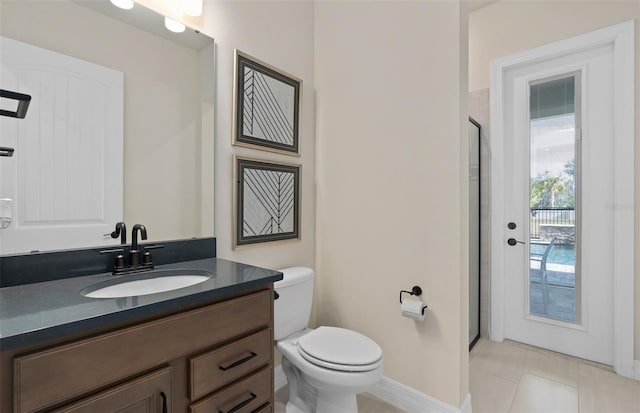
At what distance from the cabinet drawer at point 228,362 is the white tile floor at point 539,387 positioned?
2.83 ft

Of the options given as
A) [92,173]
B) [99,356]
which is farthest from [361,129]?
[99,356]

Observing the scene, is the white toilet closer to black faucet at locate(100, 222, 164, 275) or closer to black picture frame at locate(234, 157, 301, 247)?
black picture frame at locate(234, 157, 301, 247)

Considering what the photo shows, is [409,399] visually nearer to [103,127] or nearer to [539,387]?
[539,387]

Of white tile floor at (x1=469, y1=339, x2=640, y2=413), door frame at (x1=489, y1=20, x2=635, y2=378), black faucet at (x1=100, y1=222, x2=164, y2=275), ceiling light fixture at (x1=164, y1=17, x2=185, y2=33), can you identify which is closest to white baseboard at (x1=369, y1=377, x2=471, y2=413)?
white tile floor at (x1=469, y1=339, x2=640, y2=413)

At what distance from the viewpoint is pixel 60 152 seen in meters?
1.09

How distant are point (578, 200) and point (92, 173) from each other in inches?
116

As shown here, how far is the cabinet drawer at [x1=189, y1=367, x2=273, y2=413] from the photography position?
94cm

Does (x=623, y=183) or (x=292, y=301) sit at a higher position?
(x=623, y=183)

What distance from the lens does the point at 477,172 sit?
2.61 metres

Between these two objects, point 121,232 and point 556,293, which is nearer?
point 121,232

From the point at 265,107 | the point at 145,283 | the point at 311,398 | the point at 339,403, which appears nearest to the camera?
the point at 145,283

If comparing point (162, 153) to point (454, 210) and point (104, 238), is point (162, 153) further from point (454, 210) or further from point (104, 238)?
point (454, 210)

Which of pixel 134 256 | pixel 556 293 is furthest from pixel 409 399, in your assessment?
pixel 134 256

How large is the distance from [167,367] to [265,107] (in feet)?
4.60
